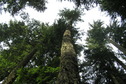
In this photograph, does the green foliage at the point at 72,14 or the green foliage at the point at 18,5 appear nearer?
the green foliage at the point at 18,5

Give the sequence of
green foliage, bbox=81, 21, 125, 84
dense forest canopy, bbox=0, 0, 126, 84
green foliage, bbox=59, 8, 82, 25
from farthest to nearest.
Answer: green foliage, bbox=59, 8, 82, 25
green foliage, bbox=81, 21, 125, 84
dense forest canopy, bbox=0, 0, 126, 84

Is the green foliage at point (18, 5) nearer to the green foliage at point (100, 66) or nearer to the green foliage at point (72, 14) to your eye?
the green foliage at point (72, 14)

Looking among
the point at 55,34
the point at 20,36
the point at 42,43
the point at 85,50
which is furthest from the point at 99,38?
the point at 20,36

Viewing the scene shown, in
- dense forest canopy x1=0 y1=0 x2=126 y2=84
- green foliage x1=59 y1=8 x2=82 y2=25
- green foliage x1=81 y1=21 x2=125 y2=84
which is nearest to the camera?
dense forest canopy x1=0 y1=0 x2=126 y2=84

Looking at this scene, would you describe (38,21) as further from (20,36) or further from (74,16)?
(74,16)

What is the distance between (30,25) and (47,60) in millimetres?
4765

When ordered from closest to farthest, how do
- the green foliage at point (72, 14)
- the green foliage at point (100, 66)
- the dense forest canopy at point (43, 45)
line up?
the dense forest canopy at point (43, 45) < the green foliage at point (100, 66) < the green foliage at point (72, 14)

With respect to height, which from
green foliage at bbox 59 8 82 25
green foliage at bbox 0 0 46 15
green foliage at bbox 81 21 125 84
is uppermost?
green foliage at bbox 59 8 82 25

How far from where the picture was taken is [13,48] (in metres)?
9.59

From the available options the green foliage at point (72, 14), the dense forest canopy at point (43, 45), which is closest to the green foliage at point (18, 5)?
the dense forest canopy at point (43, 45)

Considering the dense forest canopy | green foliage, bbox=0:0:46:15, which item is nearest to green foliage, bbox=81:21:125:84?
the dense forest canopy

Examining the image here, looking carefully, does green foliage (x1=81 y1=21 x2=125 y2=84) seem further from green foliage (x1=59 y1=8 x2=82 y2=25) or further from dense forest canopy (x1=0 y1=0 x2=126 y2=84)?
green foliage (x1=59 y1=8 x2=82 y2=25)

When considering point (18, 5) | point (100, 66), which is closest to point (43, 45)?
point (18, 5)

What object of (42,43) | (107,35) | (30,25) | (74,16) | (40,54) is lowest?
(40,54)
